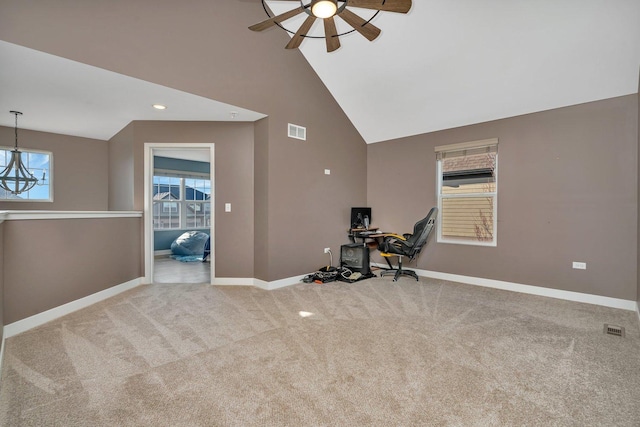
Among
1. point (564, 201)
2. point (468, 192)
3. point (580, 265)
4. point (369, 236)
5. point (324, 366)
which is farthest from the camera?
point (369, 236)

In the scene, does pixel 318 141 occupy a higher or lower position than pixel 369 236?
higher

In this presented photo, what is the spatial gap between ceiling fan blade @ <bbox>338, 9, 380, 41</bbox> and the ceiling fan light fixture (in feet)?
0.46

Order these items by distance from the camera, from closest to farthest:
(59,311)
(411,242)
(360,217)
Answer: (59,311)
(411,242)
(360,217)

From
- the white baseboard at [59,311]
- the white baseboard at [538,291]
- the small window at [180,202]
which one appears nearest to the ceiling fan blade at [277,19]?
the white baseboard at [59,311]

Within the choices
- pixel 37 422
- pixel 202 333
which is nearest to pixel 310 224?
pixel 202 333

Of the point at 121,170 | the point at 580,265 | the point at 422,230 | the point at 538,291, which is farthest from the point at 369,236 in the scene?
the point at 121,170

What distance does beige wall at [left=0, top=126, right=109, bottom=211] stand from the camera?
4.74 metres

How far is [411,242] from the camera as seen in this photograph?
4.35 m

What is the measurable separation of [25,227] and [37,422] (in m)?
2.02

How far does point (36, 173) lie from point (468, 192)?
274 inches

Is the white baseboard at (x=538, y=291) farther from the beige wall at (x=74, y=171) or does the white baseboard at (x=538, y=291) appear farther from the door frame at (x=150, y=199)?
the beige wall at (x=74, y=171)

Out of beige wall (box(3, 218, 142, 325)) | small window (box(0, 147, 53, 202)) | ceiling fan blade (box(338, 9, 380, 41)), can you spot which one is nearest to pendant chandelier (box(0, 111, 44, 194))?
small window (box(0, 147, 53, 202))

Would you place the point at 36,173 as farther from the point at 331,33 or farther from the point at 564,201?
the point at 564,201

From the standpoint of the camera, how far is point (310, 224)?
4.58m
